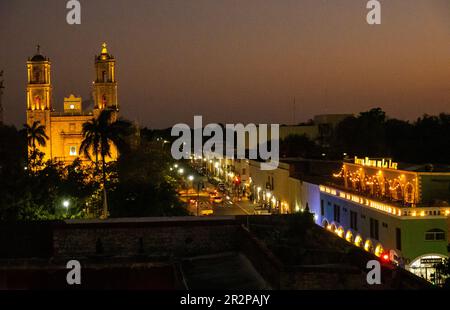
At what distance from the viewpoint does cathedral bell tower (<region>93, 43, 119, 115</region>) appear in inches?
3378

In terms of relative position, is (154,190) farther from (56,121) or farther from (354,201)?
(56,121)

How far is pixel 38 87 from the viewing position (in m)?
86.2

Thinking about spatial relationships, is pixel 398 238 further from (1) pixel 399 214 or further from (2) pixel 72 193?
(2) pixel 72 193

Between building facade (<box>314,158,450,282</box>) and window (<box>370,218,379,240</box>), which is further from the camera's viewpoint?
window (<box>370,218,379,240</box>)

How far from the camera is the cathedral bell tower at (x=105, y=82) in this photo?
282ft

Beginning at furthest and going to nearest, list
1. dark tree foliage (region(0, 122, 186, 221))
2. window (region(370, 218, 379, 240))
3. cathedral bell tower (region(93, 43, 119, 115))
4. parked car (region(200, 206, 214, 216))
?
cathedral bell tower (region(93, 43, 119, 115)) < parked car (region(200, 206, 214, 216)) < window (region(370, 218, 379, 240)) < dark tree foliage (region(0, 122, 186, 221))

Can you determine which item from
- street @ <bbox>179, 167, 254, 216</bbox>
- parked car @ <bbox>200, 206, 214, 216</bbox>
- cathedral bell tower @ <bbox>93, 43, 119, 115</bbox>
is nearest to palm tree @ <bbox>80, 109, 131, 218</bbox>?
street @ <bbox>179, 167, 254, 216</bbox>

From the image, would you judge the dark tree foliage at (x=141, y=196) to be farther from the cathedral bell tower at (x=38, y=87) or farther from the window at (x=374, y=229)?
the cathedral bell tower at (x=38, y=87)

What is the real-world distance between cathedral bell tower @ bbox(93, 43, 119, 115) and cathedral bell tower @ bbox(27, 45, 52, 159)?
605cm

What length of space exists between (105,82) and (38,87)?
8362mm

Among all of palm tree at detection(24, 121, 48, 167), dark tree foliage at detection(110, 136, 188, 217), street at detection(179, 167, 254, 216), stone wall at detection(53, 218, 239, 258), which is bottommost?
street at detection(179, 167, 254, 216)

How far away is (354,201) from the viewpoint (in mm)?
41750

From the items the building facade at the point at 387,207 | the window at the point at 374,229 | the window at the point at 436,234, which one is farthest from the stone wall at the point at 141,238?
the window at the point at 374,229

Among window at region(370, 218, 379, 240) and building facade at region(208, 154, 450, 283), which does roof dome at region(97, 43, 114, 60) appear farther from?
window at region(370, 218, 379, 240)
